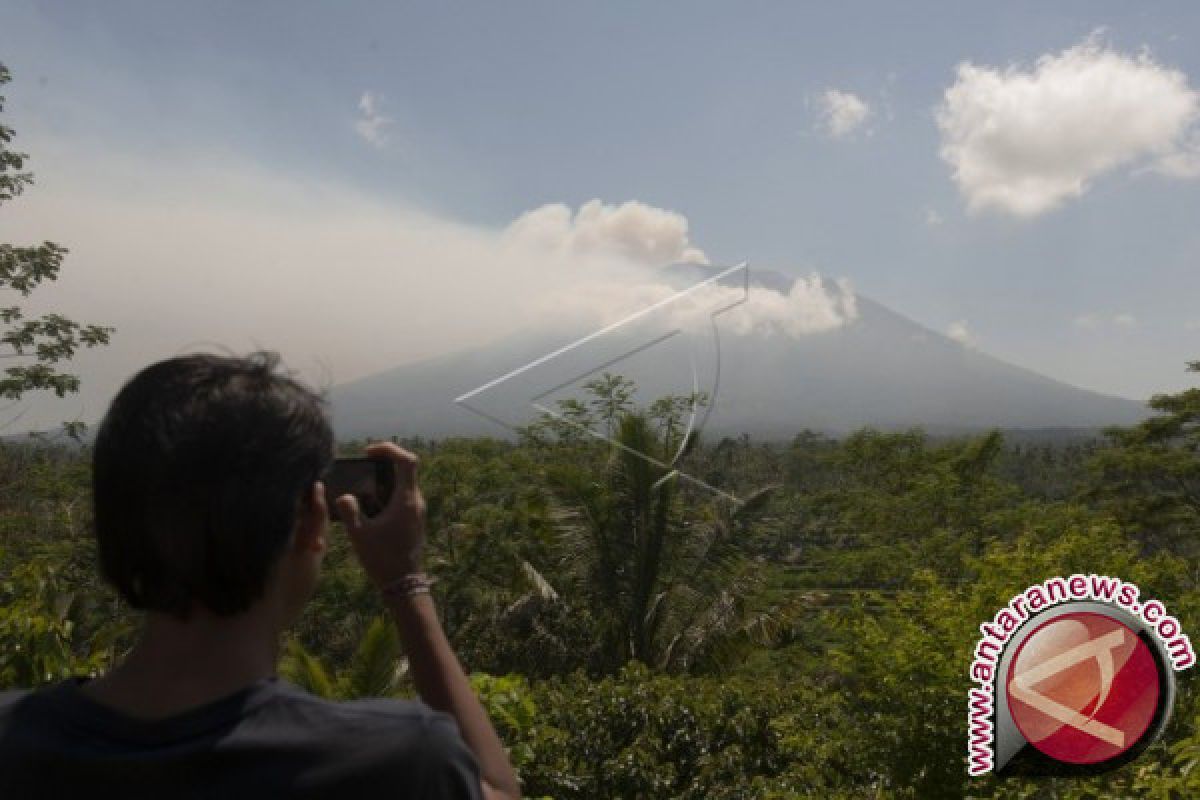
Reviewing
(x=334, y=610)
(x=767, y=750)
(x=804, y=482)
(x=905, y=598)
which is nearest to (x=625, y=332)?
(x=905, y=598)

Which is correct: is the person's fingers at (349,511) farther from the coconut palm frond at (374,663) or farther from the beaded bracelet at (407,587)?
the coconut palm frond at (374,663)

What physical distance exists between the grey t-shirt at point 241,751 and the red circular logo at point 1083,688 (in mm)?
4446

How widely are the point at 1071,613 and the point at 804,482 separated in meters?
66.5

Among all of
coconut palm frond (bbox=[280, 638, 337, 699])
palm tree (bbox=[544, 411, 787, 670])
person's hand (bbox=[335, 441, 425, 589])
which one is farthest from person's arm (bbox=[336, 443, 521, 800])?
palm tree (bbox=[544, 411, 787, 670])

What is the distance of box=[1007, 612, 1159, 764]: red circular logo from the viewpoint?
4.35 meters

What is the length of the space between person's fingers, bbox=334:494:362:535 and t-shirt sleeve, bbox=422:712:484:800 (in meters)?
0.28

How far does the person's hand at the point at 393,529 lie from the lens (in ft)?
3.27

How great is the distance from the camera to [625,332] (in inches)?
125

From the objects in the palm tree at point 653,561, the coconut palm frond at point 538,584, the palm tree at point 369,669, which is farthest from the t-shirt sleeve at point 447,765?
the coconut palm frond at point 538,584

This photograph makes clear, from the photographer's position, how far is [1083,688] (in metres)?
4.36

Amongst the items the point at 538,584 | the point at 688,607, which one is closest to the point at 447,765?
the point at 688,607

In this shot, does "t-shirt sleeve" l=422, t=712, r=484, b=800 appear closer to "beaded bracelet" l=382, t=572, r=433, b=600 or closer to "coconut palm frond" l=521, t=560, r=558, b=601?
"beaded bracelet" l=382, t=572, r=433, b=600

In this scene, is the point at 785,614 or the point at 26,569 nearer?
the point at 26,569

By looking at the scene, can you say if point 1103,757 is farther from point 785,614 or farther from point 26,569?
point 785,614
